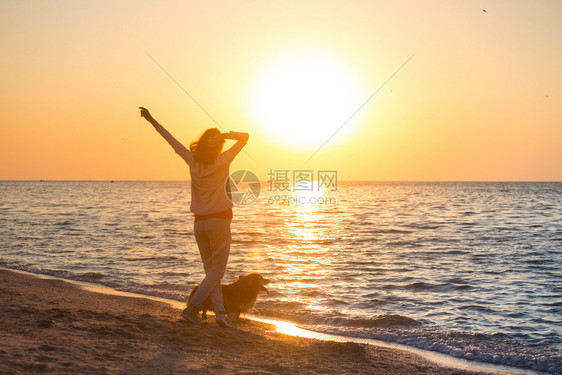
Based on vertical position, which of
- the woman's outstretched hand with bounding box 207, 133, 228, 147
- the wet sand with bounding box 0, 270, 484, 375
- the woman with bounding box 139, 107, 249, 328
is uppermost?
the woman's outstretched hand with bounding box 207, 133, 228, 147

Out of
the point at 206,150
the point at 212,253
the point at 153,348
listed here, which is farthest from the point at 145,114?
the point at 153,348

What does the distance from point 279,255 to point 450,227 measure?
1511 cm

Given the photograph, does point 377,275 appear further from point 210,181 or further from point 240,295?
point 210,181

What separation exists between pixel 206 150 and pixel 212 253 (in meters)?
1.32

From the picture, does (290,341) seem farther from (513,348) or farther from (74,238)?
(74,238)

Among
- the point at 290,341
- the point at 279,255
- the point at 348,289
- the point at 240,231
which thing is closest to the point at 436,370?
the point at 290,341

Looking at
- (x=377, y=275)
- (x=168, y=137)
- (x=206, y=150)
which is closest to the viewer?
(x=206, y=150)

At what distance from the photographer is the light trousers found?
6.47m

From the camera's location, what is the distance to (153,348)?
5.61 meters

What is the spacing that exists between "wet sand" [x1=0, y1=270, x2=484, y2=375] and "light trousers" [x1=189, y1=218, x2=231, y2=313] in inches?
15.3

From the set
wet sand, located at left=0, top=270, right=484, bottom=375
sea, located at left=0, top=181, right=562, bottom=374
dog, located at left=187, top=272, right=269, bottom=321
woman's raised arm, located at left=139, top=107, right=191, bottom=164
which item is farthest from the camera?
sea, located at left=0, top=181, right=562, bottom=374

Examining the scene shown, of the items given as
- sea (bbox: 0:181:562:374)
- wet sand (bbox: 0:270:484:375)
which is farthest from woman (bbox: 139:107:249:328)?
sea (bbox: 0:181:562:374)

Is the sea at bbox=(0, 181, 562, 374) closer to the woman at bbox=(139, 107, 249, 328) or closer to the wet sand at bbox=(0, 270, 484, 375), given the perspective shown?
the wet sand at bbox=(0, 270, 484, 375)

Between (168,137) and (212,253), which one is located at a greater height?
(168,137)
